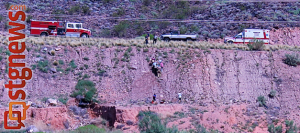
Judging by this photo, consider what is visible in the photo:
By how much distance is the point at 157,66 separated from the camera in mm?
32469

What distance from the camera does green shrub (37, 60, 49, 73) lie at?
31.4 meters

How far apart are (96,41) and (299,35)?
2438 centimetres

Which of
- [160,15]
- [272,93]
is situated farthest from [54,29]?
[272,93]

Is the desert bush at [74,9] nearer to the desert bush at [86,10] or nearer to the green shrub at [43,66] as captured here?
the desert bush at [86,10]

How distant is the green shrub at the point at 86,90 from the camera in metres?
29.3

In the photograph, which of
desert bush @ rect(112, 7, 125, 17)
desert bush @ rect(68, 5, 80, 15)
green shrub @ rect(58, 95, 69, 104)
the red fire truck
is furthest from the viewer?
desert bush @ rect(112, 7, 125, 17)

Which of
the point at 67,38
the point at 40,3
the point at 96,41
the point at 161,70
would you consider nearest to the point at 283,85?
the point at 161,70

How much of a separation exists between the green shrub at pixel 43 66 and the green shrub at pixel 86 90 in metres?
2.98

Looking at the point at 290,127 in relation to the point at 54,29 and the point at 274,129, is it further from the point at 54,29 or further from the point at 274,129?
the point at 54,29

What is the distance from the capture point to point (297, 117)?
28438 millimetres

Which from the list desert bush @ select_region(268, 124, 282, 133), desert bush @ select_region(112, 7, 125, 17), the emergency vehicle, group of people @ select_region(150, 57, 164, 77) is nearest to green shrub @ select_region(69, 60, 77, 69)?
group of people @ select_region(150, 57, 164, 77)

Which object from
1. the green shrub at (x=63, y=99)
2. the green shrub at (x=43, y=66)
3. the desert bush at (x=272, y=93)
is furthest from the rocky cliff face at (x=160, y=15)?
the green shrub at (x=63, y=99)

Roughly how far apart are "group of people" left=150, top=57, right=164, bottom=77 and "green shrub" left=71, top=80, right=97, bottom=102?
5023mm

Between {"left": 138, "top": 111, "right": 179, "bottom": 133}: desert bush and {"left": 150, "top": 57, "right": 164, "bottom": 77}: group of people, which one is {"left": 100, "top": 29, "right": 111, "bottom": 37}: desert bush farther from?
{"left": 138, "top": 111, "right": 179, "bottom": 133}: desert bush
